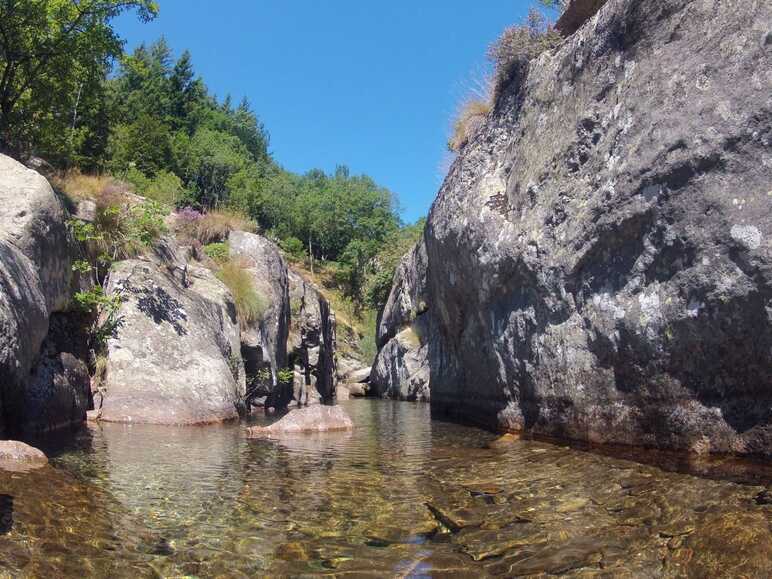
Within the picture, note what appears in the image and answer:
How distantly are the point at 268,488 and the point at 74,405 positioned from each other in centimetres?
588

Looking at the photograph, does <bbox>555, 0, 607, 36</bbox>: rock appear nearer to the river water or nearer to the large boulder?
A: the river water

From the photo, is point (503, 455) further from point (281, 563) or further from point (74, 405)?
point (74, 405)

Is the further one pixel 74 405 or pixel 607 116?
pixel 74 405

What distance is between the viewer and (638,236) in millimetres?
6855

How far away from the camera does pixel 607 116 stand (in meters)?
7.80

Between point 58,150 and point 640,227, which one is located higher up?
point 58,150

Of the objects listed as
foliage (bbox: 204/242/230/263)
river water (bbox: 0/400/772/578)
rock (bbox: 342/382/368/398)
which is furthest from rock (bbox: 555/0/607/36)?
rock (bbox: 342/382/368/398)

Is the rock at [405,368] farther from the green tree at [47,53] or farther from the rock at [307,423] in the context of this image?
the green tree at [47,53]

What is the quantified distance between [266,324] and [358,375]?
19.2m

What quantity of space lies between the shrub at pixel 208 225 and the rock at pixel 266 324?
1.73ft

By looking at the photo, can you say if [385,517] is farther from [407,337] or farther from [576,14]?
[407,337]

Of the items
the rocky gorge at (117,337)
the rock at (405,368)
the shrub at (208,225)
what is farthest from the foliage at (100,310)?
the rock at (405,368)

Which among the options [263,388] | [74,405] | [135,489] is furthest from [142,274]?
[135,489]

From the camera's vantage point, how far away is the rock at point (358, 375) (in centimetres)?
3654
